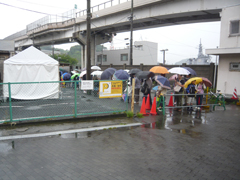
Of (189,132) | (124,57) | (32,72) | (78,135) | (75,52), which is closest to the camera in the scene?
(78,135)

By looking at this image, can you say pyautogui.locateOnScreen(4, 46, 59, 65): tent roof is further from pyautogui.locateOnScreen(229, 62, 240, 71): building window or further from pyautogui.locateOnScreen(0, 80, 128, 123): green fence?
pyautogui.locateOnScreen(229, 62, 240, 71): building window

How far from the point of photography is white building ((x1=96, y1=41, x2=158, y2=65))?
47.8m

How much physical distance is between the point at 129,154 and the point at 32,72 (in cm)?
943

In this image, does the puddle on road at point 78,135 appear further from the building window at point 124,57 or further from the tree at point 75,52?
the tree at point 75,52

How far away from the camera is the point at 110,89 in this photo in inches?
329

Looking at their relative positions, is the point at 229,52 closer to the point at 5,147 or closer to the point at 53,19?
the point at 5,147

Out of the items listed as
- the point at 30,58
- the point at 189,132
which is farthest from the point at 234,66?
the point at 30,58

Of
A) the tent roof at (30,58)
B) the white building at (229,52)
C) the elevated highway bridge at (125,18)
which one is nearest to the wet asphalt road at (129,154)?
the tent roof at (30,58)

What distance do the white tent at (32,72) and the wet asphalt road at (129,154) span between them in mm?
4940

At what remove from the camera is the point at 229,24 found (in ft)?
46.7

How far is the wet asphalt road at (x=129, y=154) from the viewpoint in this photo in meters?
4.12

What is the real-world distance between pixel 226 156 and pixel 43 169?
4.38 m

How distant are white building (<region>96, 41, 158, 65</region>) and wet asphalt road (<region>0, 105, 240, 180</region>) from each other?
133 ft

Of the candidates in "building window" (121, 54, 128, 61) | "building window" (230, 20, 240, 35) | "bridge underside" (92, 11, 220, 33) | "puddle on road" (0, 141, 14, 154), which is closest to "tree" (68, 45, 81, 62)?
"building window" (121, 54, 128, 61)
